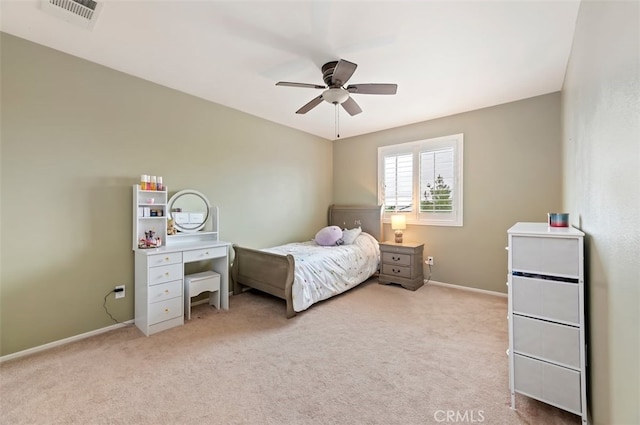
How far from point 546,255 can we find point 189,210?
3.50m

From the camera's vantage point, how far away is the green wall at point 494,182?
335cm

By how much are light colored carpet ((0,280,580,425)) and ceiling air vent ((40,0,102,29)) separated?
272 cm

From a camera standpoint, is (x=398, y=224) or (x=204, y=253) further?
(x=398, y=224)

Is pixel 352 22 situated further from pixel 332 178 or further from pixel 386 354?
pixel 332 178

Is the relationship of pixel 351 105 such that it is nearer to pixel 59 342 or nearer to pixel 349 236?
pixel 349 236

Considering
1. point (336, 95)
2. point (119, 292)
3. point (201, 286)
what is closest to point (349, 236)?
point (201, 286)

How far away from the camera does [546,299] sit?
61.9 inches

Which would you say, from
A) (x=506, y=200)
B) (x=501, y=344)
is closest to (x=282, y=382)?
(x=501, y=344)

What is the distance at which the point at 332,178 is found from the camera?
5.64 m

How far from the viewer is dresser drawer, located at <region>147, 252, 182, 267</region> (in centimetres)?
263

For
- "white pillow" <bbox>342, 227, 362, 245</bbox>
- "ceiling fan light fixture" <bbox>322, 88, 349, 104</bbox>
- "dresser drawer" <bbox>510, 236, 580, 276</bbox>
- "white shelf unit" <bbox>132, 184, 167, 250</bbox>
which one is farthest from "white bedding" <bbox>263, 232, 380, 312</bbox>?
"dresser drawer" <bbox>510, 236, 580, 276</bbox>

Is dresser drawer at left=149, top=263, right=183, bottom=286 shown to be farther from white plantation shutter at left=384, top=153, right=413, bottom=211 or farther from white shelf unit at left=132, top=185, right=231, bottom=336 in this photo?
white plantation shutter at left=384, top=153, right=413, bottom=211

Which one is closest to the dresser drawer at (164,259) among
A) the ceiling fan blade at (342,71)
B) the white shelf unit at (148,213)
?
the white shelf unit at (148,213)

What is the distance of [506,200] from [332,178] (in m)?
3.12
